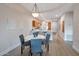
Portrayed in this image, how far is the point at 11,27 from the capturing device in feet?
11.9

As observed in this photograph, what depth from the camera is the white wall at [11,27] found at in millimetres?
3351

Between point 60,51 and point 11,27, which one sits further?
point 11,27

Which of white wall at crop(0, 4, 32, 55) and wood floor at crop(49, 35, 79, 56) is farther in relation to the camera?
white wall at crop(0, 4, 32, 55)

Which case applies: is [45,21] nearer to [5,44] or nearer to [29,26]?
[29,26]

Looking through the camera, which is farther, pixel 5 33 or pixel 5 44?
pixel 5 33

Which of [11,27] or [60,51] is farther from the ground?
[11,27]

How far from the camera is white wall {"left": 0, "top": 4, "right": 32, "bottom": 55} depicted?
335 centimetres

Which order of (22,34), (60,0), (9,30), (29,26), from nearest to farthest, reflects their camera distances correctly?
(60,0) → (22,34) → (29,26) → (9,30)

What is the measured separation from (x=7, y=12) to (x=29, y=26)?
34.7 inches

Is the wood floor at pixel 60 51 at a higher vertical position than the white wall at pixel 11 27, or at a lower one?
lower

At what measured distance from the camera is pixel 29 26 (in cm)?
355

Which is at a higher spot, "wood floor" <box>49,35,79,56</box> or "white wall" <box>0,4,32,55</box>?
"white wall" <box>0,4,32,55</box>

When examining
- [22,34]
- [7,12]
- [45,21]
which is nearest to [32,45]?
[22,34]

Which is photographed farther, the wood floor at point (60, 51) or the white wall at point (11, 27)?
the white wall at point (11, 27)
